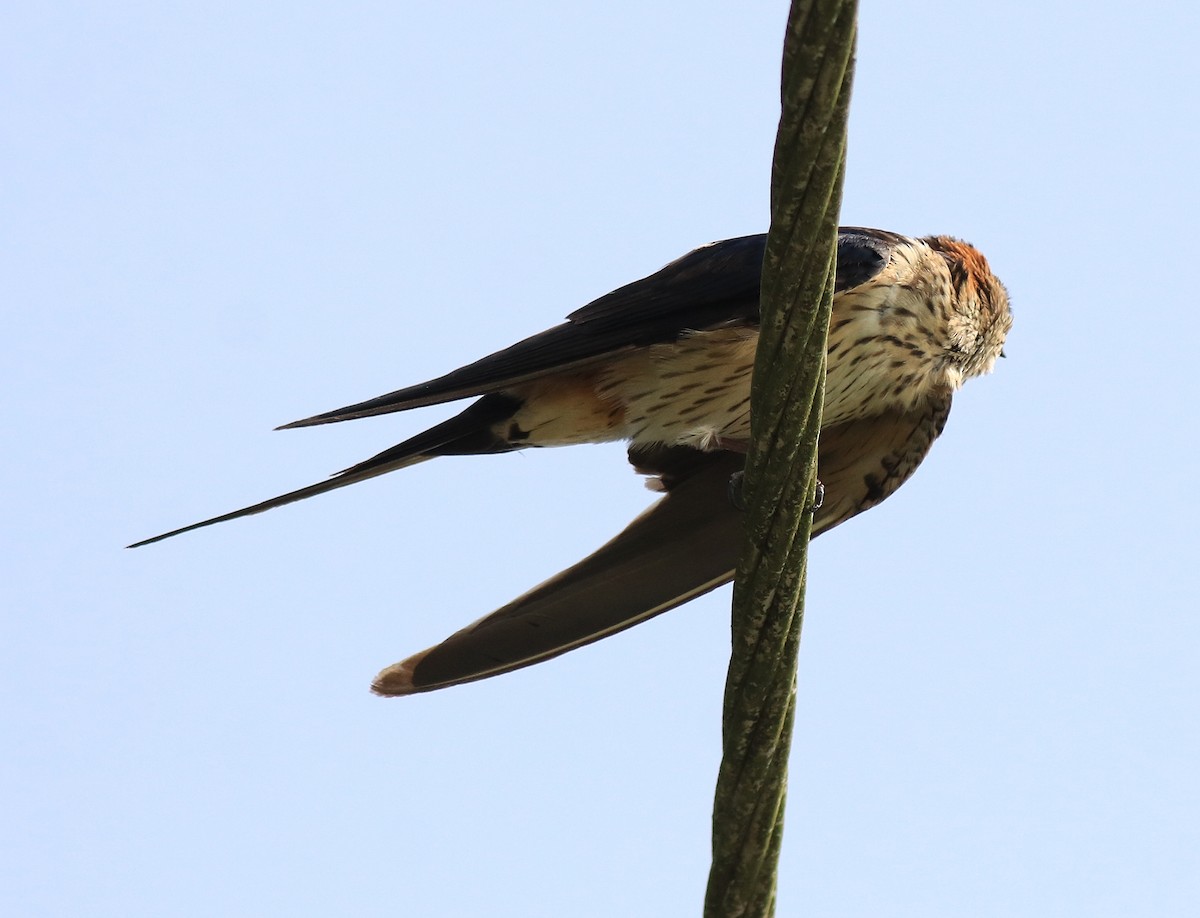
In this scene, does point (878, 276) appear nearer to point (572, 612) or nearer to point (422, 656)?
point (572, 612)

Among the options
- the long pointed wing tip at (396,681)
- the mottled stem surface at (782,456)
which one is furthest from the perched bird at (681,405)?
the mottled stem surface at (782,456)

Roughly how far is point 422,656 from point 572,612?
1.69 feet

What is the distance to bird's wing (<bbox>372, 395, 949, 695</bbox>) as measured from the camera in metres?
4.97

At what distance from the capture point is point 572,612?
5.02 m

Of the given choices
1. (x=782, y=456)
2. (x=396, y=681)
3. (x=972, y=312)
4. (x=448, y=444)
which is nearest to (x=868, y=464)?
(x=972, y=312)

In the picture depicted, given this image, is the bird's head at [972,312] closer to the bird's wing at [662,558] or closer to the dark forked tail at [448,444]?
the bird's wing at [662,558]

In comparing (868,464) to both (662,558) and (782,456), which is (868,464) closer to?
(662,558)

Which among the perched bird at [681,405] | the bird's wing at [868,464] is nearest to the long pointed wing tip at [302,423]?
the perched bird at [681,405]

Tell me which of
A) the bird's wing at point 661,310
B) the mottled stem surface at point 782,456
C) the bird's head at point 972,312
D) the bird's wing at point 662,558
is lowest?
the mottled stem surface at point 782,456

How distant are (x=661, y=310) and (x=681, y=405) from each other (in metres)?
0.35

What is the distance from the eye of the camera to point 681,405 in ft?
17.1

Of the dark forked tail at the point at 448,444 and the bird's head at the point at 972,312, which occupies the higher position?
the bird's head at the point at 972,312

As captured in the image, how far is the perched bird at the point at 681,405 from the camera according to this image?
498cm

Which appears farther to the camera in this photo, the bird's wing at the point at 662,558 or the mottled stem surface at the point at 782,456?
the bird's wing at the point at 662,558
